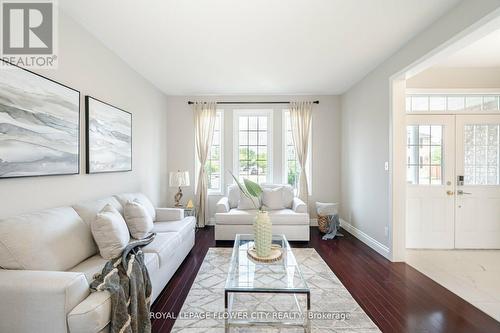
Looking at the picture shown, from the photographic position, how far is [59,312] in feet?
4.23

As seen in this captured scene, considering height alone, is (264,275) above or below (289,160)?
below

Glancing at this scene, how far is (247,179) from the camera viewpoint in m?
2.91

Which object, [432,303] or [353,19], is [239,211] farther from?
[353,19]

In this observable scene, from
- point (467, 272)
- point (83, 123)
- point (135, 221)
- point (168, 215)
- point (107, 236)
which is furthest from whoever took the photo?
point (168, 215)

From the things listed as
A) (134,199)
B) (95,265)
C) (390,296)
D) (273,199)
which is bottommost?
(390,296)

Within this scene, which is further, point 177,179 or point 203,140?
point 203,140

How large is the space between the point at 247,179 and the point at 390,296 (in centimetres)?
190

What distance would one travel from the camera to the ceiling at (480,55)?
2809 mm

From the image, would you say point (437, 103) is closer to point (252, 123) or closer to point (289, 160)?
point (289, 160)

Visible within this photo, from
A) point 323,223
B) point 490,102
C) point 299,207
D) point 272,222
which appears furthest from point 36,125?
point 490,102

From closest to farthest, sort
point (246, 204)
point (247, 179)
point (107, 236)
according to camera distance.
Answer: point (107, 236) < point (247, 179) < point (246, 204)

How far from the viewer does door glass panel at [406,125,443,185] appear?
346cm

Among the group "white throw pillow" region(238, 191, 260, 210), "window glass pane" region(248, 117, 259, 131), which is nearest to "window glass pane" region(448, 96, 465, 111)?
"window glass pane" region(248, 117, 259, 131)

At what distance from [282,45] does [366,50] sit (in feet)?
3.58
